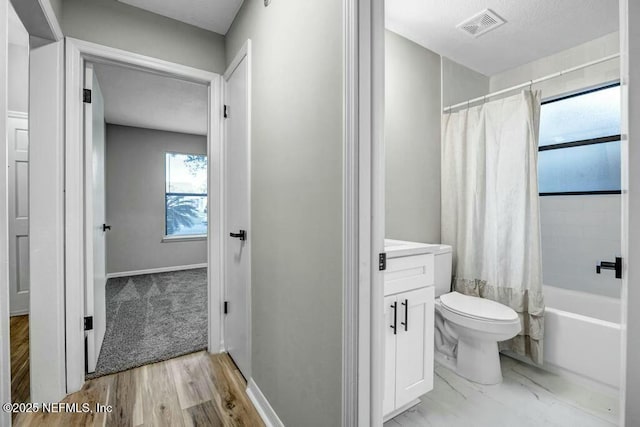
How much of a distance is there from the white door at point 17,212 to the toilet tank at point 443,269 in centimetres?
396

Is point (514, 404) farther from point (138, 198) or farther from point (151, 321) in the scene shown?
point (138, 198)

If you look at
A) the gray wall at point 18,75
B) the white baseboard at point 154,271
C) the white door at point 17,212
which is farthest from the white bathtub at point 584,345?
the white baseboard at point 154,271

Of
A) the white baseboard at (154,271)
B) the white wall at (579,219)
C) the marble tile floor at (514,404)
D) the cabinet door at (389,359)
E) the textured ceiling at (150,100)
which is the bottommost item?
the marble tile floor at (514,404)

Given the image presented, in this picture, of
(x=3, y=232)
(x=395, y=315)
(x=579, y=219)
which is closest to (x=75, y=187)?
(x=3, y=232)

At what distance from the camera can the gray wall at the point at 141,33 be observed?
5.73ft

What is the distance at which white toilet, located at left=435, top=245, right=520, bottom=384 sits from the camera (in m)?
1.78

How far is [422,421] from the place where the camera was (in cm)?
156

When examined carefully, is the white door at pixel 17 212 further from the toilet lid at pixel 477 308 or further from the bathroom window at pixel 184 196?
the toilet lid at pixel 477 308

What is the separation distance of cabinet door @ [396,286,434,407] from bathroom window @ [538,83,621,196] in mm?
1968

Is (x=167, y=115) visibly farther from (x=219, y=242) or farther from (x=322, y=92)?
(x=322, y=92)

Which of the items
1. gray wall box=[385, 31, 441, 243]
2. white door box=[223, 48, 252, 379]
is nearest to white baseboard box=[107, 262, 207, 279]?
white door box=[223, 48, 252, 379]

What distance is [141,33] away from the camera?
1.94 meters

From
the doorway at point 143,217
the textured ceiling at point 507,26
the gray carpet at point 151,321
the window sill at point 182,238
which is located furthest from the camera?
the window sill at point 182,238

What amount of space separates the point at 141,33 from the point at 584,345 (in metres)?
3.52
